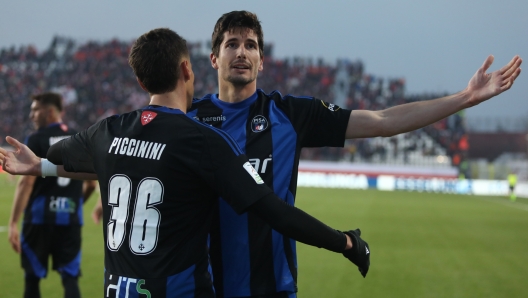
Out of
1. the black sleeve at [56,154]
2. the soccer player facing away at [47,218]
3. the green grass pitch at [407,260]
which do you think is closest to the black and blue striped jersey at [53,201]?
the soccer player facing away at [47,218]

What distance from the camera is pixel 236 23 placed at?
3246mm

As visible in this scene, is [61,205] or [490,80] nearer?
A: [490,80]

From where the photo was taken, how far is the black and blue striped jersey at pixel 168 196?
2.34 meters

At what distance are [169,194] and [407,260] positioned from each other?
27.3 ft

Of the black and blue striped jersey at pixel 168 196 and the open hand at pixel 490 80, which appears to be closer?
the black and blue striped jersey at pixel 168 196

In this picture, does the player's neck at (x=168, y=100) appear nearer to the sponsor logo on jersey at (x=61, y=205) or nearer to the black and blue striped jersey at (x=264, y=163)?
the black and blue striped jersey at (x=264, y=163)

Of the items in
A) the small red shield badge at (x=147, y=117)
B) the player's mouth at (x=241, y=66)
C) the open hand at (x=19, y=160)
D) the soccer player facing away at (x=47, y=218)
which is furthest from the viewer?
the soccer player facing away at (x=47, y=218)

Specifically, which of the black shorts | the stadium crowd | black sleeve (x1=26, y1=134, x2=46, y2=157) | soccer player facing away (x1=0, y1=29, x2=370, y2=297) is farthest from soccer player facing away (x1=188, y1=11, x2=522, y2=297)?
the stadium crowd

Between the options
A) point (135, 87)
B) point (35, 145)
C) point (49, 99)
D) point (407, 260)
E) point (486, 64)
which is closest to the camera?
point (486, 64)

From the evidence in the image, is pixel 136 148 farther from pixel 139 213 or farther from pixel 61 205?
pixel 61 205

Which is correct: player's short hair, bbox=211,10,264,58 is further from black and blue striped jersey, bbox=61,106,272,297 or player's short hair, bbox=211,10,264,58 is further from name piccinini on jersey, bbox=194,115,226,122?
black and blue striped jersey, bbox=61,106,272,297

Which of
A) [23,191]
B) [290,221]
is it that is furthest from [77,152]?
[23,191]

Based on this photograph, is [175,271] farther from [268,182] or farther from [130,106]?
[130,106]

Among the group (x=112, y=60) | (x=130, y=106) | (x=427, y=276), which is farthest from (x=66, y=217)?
(x=112, y=60)
